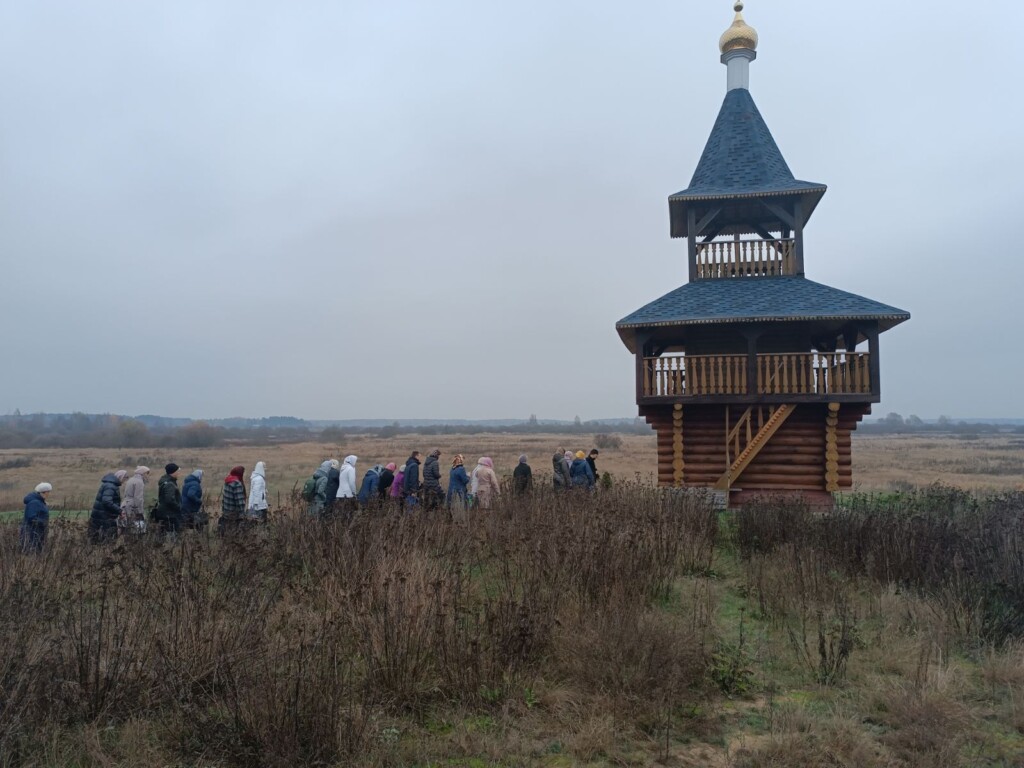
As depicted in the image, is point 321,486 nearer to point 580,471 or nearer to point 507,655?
Result: point 580,471

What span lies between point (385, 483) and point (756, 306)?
8393 mm

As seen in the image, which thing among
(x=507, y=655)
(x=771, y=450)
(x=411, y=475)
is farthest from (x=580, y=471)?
(x=507, y=655)

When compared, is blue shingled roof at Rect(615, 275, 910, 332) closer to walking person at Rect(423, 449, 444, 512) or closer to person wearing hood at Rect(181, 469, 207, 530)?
walking person at Rect(423, 449, 444, 512)

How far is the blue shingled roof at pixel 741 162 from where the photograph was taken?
1497cm

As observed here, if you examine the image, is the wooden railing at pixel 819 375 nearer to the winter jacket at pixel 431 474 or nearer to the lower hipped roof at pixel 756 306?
the lower hipped roof at pixel 756 306

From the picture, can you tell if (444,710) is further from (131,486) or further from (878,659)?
(131,486)

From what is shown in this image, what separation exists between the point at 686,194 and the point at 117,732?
1457 cm

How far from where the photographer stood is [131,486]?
31.0 feet

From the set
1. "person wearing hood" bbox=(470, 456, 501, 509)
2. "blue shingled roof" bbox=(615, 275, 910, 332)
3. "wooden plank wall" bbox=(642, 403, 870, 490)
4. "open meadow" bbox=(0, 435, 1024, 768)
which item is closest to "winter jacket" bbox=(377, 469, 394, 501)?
"person wearing hood" bbox=(470, 456, 501, 509)

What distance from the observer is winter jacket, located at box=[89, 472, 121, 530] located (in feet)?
28.9

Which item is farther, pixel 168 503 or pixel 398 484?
pixel 398 484

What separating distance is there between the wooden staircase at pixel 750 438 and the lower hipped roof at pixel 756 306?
201 cm

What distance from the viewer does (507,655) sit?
471cm

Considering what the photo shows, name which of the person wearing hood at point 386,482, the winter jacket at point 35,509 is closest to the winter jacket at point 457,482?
the person wearing hood at point 386,482
